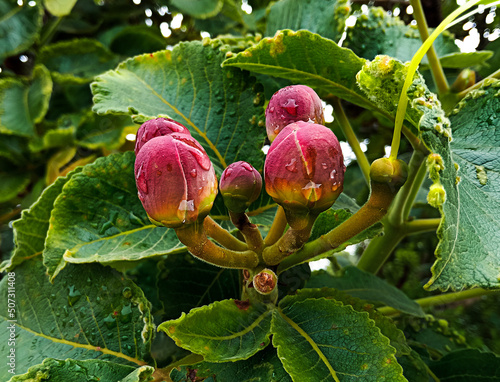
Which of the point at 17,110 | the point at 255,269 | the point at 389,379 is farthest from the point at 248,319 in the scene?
the point at 17,110

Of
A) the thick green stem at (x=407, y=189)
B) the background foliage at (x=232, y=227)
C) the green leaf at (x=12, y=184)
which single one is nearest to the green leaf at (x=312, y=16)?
the background foliage at (x=232, y=227)

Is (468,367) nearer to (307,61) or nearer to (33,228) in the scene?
(307,61)

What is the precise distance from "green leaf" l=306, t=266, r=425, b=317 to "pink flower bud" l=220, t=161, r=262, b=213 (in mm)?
326

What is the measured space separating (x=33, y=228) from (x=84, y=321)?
0.51ft

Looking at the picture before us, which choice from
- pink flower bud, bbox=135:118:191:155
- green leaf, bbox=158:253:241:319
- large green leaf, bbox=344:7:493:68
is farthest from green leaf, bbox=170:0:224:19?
pink flower bud, bbox=135:118:191:155

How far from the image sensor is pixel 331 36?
78 cm

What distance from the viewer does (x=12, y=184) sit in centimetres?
132

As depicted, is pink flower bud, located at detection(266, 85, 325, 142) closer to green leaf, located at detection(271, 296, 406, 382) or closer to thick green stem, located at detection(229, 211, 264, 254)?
thick green stem, located at detection(229, 211, 264, 254)

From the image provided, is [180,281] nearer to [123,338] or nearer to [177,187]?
[123,338]

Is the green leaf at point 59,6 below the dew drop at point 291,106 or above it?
below

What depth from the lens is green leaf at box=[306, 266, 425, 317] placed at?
0.73 meters

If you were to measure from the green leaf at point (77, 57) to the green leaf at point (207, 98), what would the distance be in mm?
697

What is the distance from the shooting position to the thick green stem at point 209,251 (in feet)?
1.46

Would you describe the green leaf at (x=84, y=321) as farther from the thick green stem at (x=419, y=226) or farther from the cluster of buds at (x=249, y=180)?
the thick green stem at (x=419, y=226)
